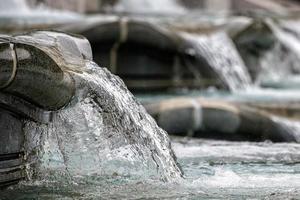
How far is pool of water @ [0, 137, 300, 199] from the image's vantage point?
3.88m

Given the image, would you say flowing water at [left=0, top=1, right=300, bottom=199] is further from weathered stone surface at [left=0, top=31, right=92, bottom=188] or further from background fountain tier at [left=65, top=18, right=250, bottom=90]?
background fountain tier at [left=65, top=18, right=250, bottom=90]

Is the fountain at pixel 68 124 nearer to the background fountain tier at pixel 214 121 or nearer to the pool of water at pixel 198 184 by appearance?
the pool of water at pixel 198 184

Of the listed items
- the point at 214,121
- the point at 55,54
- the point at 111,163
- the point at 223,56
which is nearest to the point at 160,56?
the point at 223,56

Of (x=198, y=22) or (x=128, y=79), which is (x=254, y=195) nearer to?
(x=128, y=79)

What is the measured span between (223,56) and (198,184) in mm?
6746

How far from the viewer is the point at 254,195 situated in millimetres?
3881

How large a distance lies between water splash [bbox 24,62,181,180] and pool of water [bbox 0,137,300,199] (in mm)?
55

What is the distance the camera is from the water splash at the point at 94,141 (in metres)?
4.11

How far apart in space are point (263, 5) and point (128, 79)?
11914 mm

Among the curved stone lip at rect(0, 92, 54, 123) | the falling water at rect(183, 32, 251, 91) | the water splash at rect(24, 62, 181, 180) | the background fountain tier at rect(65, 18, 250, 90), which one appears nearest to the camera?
the curved stone lip at rect(0, 92, 54, 123)

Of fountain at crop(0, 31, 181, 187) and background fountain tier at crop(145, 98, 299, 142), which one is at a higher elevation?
fountain at crop(0, 31, 181, 187)

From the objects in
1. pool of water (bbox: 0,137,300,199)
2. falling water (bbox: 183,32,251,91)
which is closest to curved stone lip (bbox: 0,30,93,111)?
pool of water (bbox: 0,137,300,199)

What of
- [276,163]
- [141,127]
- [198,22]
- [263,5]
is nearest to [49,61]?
[141,127]

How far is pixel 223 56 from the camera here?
10836mm
